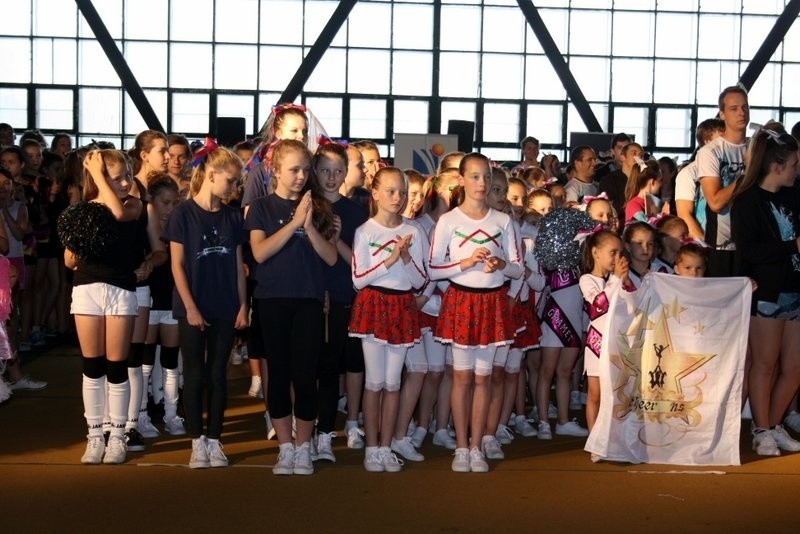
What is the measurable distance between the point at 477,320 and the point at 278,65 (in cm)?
1813

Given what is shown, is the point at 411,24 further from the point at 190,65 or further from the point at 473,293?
the point at 473,293

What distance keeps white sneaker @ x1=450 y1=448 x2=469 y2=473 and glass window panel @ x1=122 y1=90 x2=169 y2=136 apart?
60.4ft

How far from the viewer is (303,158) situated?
20.0 ft

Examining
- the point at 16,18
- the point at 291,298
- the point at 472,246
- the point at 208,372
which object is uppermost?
the point at 16,18

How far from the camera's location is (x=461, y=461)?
621cm

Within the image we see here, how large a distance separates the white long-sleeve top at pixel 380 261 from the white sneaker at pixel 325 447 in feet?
3.00

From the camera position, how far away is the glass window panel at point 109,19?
2309 cm

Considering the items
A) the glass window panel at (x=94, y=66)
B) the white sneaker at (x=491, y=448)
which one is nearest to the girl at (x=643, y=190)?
the white sneaker at (x=491, y=448)

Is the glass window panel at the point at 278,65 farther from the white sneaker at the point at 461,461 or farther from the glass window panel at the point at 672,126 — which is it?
the white sneaker at the point at 461,461

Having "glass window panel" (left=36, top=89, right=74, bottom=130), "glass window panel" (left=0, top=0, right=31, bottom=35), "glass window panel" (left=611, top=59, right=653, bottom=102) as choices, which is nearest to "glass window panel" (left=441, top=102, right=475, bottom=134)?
"glass window panel" (left=611, top=59, right=653, bottom=102)

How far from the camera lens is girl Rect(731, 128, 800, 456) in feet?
22.1

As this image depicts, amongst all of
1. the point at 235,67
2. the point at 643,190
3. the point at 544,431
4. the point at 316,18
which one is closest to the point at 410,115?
the point at 316,18

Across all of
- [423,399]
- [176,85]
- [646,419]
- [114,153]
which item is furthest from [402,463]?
[176,85]

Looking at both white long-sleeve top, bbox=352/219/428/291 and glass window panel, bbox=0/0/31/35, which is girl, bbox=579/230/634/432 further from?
glass window panel, bbox=0/0/31/35
